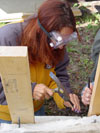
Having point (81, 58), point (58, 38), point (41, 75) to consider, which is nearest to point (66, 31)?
point (58, 38)

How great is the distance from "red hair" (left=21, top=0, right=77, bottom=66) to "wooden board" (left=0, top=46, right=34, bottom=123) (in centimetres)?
51

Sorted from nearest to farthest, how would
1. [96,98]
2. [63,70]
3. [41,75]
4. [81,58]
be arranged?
[96,98]
[41,75]
[63,70]
[81,58]

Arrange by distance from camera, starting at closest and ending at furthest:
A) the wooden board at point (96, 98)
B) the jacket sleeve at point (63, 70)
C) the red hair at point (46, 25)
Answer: the wooden board at point (96, 98) < the red hair at point (46, 25) < the jacket sleeve at point (63, 70)

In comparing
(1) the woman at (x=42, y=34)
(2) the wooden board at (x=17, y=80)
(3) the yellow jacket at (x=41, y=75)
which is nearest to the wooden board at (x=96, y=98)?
(2) the wooden board at (x=17, y=80)

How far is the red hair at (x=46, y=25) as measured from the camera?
3.81ft

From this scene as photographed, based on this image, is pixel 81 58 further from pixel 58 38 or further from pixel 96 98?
pixel 96 98

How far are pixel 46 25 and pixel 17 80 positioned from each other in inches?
22.6

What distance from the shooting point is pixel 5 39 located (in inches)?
48.6

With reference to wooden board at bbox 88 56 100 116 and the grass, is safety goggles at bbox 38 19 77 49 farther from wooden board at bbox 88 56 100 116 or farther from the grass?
the grass

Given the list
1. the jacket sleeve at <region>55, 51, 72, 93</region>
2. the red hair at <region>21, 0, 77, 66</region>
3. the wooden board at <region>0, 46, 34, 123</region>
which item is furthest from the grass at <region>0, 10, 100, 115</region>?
the wooden board at <region>0, 46, 34, 123</region>

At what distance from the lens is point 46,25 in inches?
46.0

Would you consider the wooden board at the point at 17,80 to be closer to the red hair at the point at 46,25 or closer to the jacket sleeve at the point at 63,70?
the red hair at the point at 46,25

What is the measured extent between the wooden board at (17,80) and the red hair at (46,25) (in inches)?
20.2

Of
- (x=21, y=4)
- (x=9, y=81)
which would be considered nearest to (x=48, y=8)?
→ (x=9, y=81)
